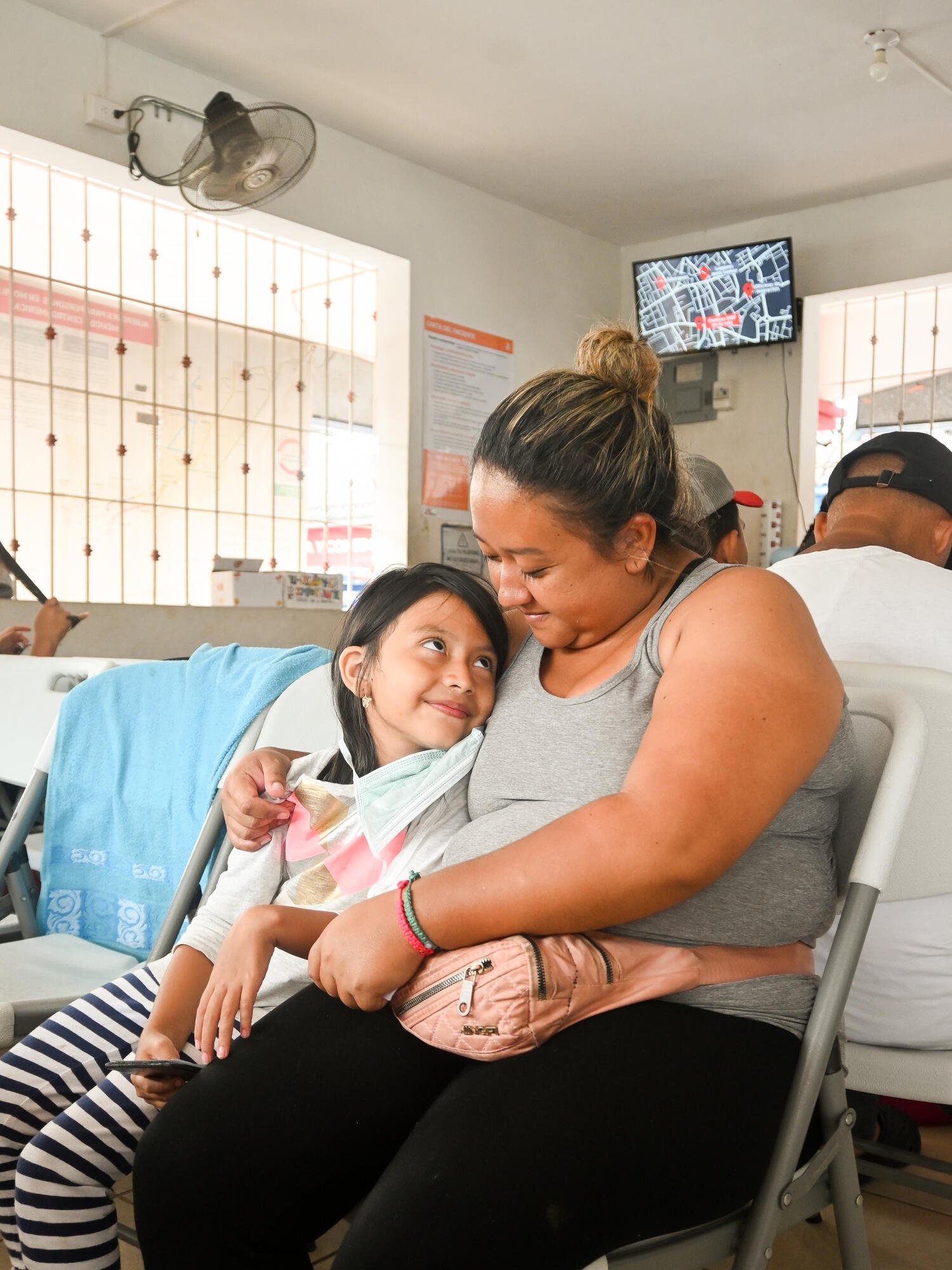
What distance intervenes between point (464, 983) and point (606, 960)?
0.43 feet

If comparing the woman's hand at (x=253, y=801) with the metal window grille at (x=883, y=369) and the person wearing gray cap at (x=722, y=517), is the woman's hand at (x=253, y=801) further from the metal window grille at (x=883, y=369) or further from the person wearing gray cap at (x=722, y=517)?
the metal window grille at (x=883, y=369)

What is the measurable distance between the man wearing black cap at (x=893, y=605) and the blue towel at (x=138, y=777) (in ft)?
2.84

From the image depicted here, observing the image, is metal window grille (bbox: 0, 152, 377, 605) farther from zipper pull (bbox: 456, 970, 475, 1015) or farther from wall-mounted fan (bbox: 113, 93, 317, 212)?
zipper pull (bbox: 456, 970, 475, 1015)

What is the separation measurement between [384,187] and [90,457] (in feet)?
6.04

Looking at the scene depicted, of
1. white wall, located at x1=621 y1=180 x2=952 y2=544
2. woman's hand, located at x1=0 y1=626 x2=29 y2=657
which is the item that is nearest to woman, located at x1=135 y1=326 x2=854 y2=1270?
woman's hand, located at x1=0 y1=626 x2=29 y2=657

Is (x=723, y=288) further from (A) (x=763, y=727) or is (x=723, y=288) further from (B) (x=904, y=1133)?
(A) (x=763, y=727)

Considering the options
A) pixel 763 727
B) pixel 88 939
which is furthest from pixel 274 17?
pixel 763 727

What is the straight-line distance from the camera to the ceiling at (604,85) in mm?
3996

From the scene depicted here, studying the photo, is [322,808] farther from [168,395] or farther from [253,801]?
[168,395]

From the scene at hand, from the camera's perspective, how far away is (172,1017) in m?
1.26

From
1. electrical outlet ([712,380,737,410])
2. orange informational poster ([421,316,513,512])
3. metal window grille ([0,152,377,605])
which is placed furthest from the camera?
electrical outlet ([712,380,737,410])

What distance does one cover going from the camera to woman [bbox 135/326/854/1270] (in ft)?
2.99

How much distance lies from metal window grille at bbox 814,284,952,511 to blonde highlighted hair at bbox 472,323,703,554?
4.72 metres

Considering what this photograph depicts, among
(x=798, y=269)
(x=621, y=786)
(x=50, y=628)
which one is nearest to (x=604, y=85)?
(x=798, y=269)
